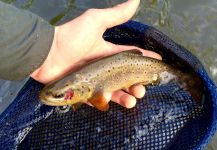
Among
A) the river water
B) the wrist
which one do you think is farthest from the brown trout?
the river water


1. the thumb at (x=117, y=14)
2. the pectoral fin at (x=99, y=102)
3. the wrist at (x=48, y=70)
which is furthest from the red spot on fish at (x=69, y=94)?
the thumb at (x=117, y=14)

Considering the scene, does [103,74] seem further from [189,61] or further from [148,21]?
[148,21]

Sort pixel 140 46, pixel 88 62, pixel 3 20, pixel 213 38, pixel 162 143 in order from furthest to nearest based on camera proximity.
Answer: pixel 213 38, pixel 140 46, pixel 88 62, pixel 162 143, pixel 3 20

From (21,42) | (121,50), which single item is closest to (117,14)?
(121,50)

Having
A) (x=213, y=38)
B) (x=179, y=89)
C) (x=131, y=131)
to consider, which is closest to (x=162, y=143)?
(x=131, y=131)

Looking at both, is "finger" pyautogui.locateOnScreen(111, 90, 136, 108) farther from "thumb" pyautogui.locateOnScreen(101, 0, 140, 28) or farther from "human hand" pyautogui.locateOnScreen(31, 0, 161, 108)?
"thumb" pyautogui.locateOnScreen(101, 0, 140, 28)
